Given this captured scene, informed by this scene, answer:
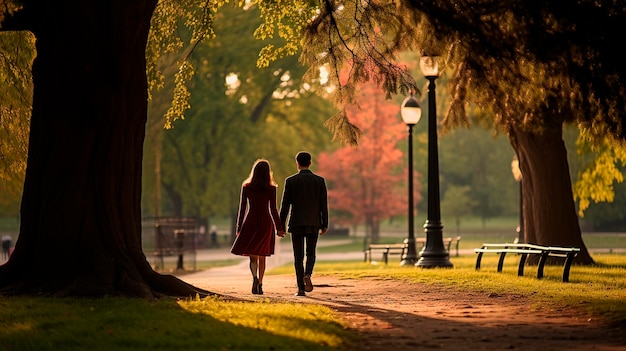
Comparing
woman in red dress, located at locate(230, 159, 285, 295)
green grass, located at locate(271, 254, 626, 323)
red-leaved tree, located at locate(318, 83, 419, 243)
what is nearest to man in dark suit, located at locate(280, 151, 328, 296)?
woman in red dress, located at locate(230, 159, 285, 295)

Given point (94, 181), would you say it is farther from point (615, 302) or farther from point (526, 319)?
point (615, 302)

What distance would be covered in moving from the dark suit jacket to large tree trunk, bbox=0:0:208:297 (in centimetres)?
198

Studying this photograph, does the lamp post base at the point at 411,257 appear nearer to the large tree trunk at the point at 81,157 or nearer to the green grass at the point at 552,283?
the green grass at the point at 552,283

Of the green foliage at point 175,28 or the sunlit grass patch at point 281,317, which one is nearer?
the sunlit grass patch at point 281,317

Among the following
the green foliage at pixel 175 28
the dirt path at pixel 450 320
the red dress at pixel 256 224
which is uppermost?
the green foliage at pixel 175 28

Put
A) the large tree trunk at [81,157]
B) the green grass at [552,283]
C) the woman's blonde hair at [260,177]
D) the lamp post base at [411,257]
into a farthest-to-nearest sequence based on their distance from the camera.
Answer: the lamp post base at [411,257], the woman's blonde hair at [260,177], the green grass at [552,283], the large tree trunk at [81,157]

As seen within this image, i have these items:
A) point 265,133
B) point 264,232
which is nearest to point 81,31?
point 264,232

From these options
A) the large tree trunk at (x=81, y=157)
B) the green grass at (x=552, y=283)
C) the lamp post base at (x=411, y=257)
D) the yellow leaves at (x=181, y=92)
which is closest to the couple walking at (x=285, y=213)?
the large tree trunk at (x=81, y=157)

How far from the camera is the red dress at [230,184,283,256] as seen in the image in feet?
49.9

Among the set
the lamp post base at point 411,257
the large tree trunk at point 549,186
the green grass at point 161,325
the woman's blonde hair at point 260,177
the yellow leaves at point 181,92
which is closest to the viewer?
the green grass at point 161,325

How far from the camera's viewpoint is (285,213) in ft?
49.2

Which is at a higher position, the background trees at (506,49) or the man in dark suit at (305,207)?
the background trees at (506,49)

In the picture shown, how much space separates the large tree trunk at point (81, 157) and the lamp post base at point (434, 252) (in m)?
9.64

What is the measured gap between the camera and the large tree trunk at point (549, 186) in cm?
2266
